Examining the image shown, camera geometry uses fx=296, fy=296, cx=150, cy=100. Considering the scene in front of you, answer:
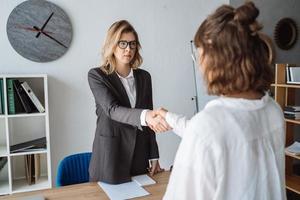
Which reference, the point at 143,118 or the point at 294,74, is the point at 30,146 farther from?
the point at 294,74

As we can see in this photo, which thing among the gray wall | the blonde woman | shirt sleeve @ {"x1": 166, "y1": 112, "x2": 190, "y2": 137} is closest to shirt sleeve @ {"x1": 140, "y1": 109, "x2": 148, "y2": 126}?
the blonde woman

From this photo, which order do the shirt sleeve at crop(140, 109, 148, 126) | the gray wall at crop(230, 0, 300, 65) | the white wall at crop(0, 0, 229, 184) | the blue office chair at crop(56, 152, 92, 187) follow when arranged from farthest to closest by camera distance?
the gray wall at crop(230, 0, 300, 65) → the white wall at crop(0, 0, 229, 184) → the blue office chair at crop(56, 152, 92, 187) → the shirt sleeve at crop(140, 109, 148, 126)

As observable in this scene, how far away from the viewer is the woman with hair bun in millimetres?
752

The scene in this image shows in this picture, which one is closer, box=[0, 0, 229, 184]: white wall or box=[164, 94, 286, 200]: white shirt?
box=[164, 94, 286, 200]: white shirt

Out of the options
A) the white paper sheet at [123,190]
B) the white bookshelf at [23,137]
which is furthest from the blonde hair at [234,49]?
the white bookshelf at [23,137]

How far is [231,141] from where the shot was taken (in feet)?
2.49

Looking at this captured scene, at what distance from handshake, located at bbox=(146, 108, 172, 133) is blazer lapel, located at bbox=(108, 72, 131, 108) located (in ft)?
0.74

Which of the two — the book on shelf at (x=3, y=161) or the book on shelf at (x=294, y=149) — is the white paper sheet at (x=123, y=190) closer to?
the book on shelf at (x=3, y=161)

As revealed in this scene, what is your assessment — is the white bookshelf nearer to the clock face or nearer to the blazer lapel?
the clock face

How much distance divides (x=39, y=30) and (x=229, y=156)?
2742 millimetres

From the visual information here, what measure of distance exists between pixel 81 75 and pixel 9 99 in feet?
2.55

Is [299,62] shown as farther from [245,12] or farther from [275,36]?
[245,12]

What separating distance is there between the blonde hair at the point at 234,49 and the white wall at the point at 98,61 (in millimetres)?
2573

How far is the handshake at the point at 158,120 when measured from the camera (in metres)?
1.45
